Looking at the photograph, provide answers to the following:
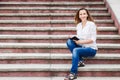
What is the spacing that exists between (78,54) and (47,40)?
1.23m

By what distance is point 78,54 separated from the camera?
447 centimetres

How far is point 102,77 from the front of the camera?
14.9 feet

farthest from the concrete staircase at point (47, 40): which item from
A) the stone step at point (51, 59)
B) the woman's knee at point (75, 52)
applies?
the woman's knee at point (75, 52)

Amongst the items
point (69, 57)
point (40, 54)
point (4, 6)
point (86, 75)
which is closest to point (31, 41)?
point (40, 54)

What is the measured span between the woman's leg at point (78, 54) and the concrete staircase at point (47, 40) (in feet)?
0.76

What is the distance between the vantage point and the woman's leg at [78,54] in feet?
14.3

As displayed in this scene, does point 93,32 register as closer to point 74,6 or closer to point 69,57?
point 69,57

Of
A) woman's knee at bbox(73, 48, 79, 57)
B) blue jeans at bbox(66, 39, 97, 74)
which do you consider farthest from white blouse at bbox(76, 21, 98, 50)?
woman's knee at bbox(73, 48, 79, 57)

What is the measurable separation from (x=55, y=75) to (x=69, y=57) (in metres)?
0.48

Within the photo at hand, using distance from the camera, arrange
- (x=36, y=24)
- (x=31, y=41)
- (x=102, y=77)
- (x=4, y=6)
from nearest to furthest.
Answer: (x=102, y=77), (x=31, y=41), (x=36, y=24), (x=4, y=6)

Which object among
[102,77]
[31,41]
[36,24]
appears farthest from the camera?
[36,24]

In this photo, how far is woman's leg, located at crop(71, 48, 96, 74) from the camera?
14.3ft

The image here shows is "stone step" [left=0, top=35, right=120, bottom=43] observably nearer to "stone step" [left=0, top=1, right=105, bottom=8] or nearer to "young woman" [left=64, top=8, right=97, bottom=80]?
"young woman" [left=64, top=8, right=97, bottom=80]

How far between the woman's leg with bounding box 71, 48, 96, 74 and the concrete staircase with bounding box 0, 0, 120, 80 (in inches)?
9.1
